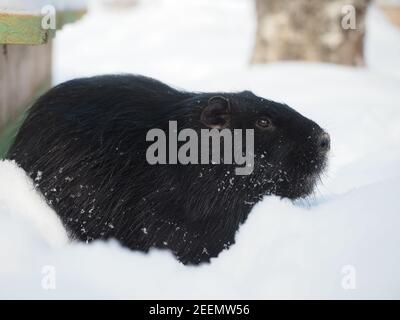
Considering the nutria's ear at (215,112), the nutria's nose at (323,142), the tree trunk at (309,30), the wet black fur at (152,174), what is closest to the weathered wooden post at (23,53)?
the wet black fur at (152,174)

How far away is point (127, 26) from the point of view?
522 inches

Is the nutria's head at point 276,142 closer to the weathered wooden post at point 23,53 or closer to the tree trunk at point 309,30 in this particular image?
the weathered wooden post at point 23,53

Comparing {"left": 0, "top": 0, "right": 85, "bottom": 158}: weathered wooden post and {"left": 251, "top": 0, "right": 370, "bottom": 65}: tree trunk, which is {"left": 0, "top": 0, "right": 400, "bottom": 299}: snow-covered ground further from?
{"left": 251, "top": 0, "right": 370, "bottom": 65}: tree trunk

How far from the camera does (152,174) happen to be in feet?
10.9

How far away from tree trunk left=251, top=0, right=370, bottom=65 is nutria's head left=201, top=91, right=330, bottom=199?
329 centimetres

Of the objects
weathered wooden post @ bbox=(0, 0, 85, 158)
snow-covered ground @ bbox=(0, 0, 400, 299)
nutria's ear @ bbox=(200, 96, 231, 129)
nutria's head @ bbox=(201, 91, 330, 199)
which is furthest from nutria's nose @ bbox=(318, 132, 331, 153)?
weathered wooden post @ bbox=(0, 0, 85, 158)

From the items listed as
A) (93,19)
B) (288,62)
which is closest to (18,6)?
(288,62)

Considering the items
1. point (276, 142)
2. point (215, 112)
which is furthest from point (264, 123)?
point (215, 112)

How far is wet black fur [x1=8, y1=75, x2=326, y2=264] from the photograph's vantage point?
10.7ft

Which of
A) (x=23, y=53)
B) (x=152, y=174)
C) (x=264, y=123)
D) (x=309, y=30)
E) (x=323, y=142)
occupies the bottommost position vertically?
(x=152, y=174)

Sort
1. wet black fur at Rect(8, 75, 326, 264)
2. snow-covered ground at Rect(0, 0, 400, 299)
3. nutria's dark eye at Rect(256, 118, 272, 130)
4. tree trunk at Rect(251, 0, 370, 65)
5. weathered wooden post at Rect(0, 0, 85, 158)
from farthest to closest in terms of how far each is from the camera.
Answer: tree trunk at Rect(251, 0, 370, 65) → weathered wooden post at Rect(0, 0, 85, 158) → nutria's dark eye at Rect(256, 118, 272, 130) → wet black fur at Rect(8, 75, 326, 264) → snow-covered ground at Rect(0, 0, 400, 299)

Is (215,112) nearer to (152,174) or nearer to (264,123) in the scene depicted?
(264,123)

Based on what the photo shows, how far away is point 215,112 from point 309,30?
3707 mm
